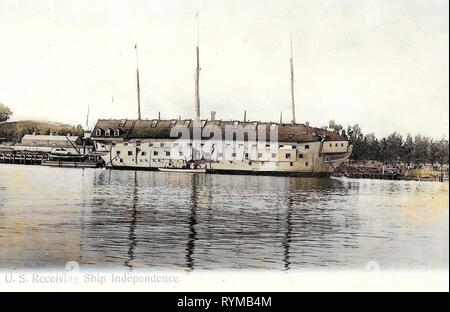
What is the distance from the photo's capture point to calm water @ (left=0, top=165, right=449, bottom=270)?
5.81 meters

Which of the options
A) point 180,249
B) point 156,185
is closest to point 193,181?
point 156,185

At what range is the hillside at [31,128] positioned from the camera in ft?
27.6

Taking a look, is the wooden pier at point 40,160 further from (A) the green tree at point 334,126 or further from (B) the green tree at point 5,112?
(A) the green tree at point 334,126

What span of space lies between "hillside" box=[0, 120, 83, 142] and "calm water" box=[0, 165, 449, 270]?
888 mm

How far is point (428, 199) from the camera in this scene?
25.2ft

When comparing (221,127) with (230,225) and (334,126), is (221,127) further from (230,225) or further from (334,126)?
(230,225)

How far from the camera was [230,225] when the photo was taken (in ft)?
24.2

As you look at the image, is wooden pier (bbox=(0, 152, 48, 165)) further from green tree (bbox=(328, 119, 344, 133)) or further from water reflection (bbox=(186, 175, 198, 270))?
green tree (bbox=(328, 119, 344, 133))

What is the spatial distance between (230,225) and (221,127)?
296cm

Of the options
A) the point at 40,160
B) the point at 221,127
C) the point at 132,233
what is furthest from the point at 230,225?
the point at 40,160

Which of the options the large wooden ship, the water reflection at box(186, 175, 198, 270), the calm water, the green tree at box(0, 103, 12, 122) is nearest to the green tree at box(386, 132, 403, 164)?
the calm water

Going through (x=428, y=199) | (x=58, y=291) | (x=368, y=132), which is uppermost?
(x=368, y=132)

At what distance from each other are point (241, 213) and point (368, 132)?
190 centimetres

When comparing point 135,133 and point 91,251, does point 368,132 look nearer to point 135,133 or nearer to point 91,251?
point 91,251
